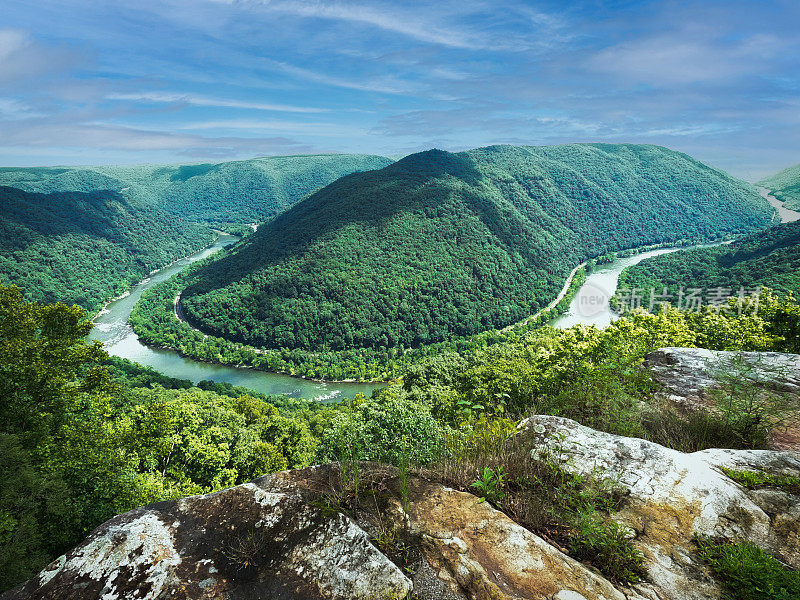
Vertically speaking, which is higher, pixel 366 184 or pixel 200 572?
pixel 366 184

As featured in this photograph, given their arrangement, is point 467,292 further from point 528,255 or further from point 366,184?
point 366,184

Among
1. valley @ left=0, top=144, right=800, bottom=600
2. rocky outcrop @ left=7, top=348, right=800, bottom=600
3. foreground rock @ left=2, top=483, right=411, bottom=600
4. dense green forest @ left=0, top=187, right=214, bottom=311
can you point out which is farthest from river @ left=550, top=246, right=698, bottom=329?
dense green forest @ left=0, top=187, right=214, bottom=311

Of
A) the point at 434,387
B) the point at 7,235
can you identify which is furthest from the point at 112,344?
the point at 434,387

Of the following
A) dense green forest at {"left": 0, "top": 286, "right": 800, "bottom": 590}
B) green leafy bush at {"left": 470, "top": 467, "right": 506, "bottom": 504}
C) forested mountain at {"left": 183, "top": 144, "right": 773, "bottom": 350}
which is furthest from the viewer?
forested mountain at {"left": 183, "top": 144, "right": 773, "bottom": 350}

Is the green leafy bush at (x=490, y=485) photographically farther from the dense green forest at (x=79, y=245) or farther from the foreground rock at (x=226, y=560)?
the dense green forest at (x=79, y=245)

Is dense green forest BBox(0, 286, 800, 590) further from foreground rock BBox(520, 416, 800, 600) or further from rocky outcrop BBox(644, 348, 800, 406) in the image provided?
foreground rock BBox(520, 416, 800, 600)

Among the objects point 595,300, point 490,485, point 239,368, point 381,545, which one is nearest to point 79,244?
point 239,368
